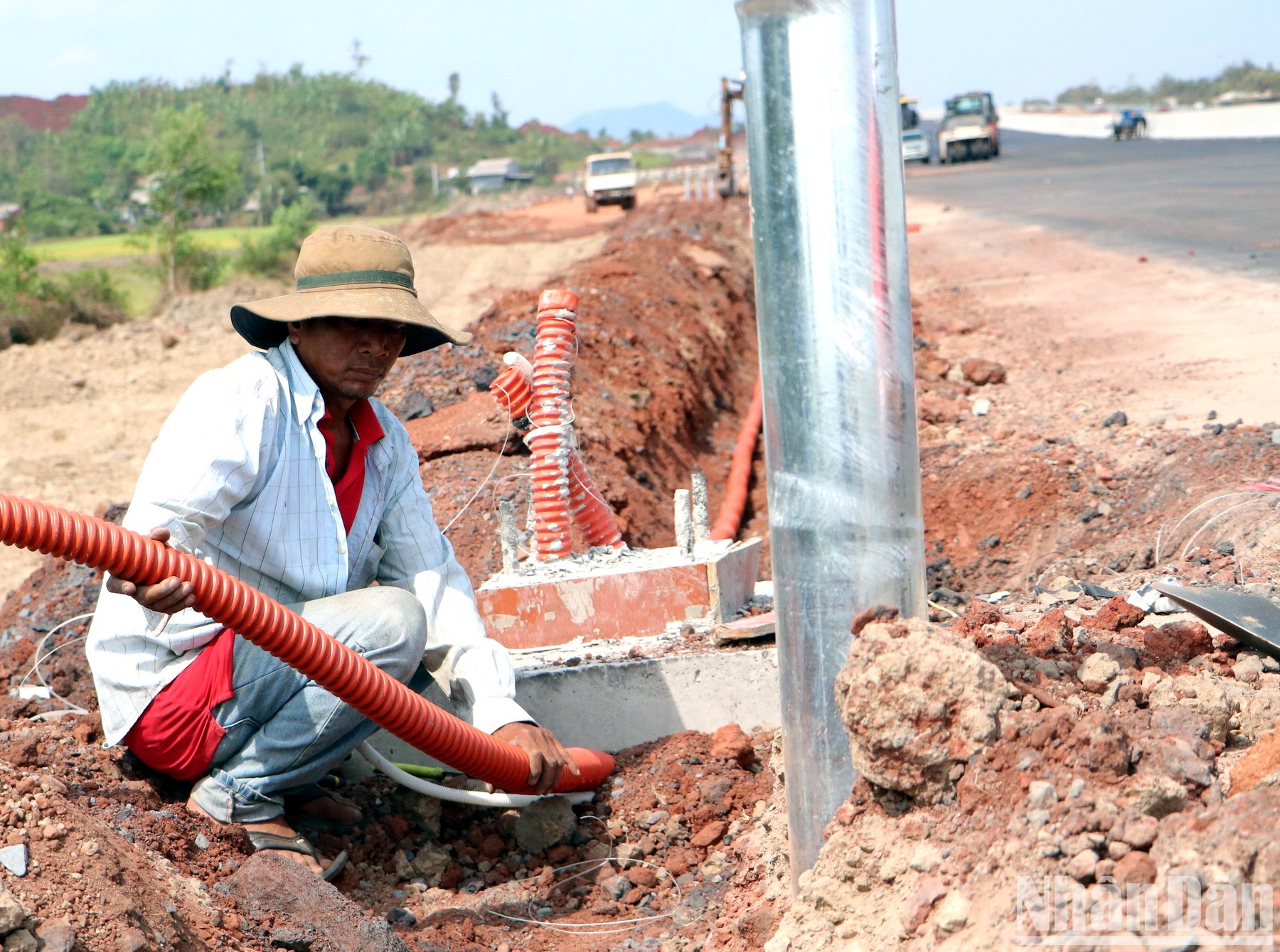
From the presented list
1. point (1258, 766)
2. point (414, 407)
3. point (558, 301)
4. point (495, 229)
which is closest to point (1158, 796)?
point (1258, 766)

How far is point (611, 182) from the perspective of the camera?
107 feet

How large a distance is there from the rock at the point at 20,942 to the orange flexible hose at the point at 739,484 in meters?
4.01

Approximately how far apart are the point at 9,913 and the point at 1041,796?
A: 1.78 metres

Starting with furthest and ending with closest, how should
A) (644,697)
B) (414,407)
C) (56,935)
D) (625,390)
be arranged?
1. (625,390)
2. (414,407)
3. (644,697)
4. (56,935)

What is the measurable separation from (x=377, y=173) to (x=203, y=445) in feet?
226

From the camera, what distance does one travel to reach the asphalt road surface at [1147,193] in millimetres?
13453

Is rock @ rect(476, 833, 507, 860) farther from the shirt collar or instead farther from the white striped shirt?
the shirt collar

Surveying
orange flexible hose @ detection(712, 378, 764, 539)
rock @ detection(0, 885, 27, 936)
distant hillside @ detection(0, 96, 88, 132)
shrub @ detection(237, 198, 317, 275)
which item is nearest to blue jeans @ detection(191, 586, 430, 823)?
rock @ detection(0, 885, 27, 936)

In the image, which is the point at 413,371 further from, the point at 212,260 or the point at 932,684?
the point at 212,260

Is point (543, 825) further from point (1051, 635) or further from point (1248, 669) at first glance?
point (1248, 669)

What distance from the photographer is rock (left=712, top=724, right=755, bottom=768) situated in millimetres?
3600

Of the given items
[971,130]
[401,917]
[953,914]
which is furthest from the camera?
[971,130]

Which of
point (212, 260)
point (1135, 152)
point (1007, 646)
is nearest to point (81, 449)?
point (1007, 646)

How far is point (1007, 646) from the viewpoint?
253 cm
